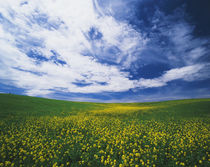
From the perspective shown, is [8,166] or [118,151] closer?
[8,166]

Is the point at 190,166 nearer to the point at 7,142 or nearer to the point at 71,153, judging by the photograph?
the point at 71,153

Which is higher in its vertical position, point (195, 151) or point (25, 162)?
point (195, 151)

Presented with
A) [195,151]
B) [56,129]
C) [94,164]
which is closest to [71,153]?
[94,164]

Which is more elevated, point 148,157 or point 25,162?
point 148,157

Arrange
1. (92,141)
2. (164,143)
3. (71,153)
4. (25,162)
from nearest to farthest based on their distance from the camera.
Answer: (25,162) → (71,153) → (164,143) → (92,141)

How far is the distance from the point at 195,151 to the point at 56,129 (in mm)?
11786

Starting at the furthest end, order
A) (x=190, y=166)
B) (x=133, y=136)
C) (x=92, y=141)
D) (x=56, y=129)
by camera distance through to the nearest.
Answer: (x=56, y=129) → (x=133, y=136) → (x=92, y=141) → (x=190, y=166)

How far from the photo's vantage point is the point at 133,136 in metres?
8.86

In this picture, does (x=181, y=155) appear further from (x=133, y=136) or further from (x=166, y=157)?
(x=133, y=136)

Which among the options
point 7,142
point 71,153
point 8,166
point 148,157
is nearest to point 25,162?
point 8,166

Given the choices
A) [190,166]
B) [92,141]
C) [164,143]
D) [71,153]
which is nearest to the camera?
[190,166]

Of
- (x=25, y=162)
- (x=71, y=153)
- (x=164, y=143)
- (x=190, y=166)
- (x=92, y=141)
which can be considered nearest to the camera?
(x=190, y=166)

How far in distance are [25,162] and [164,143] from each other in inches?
351

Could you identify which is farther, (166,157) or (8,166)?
(166,157)
